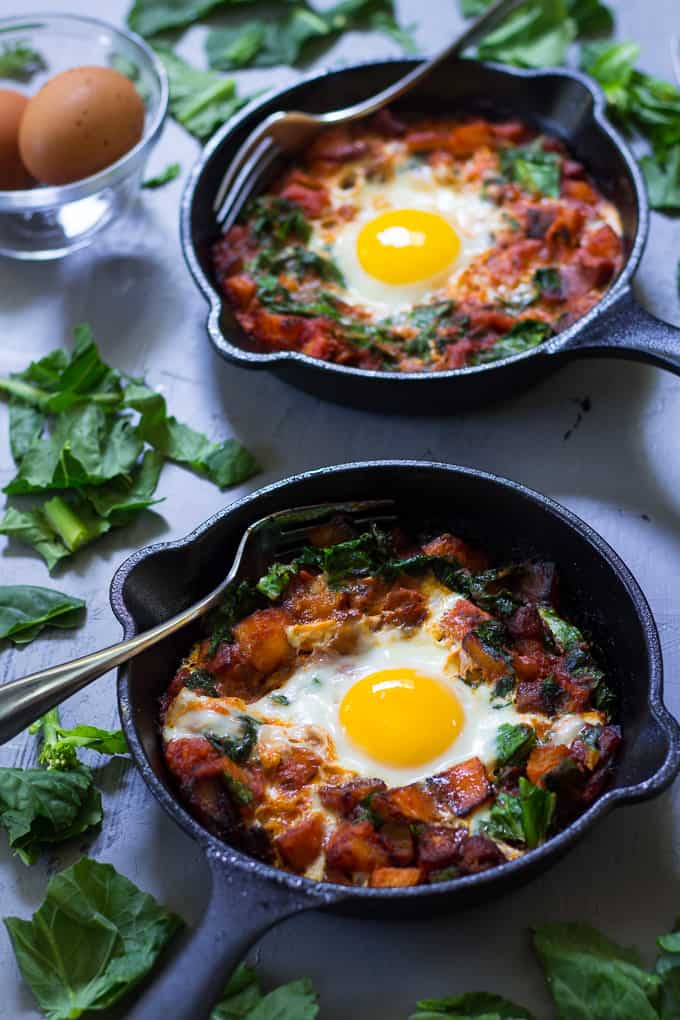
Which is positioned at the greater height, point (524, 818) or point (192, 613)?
point (192, 613)

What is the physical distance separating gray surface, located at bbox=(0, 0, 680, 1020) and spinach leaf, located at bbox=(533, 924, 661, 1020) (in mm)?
66

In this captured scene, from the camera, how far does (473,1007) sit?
2711 mm

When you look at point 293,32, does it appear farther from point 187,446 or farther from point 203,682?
point 203,682

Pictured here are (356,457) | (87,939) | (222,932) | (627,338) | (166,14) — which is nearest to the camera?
(222,932)

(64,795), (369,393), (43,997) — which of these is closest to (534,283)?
(369,393)

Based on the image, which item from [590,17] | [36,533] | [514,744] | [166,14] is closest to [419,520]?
[514,744]

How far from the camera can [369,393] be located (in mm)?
3689

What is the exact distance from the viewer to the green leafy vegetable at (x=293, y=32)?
5199 millimetres

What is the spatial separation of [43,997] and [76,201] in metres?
2.81

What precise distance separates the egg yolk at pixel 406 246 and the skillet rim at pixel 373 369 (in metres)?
0.56

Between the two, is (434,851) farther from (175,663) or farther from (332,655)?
(175,663)

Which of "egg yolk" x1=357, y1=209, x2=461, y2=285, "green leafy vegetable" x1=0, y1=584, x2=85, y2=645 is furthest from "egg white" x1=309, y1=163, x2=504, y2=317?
"green leafy vegetable" x1=0, y1=584, x2=85, y2=645

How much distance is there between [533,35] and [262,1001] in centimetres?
418

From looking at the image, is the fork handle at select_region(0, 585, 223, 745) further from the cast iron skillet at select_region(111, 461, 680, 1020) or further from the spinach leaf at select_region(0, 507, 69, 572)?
the spinach leaf at select_region(0, 507, 69, 572)
